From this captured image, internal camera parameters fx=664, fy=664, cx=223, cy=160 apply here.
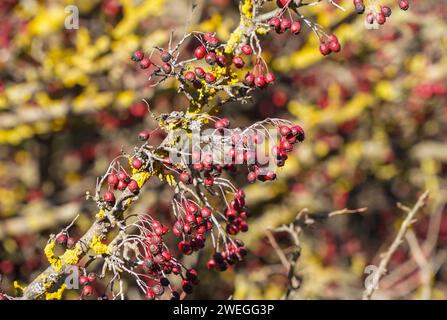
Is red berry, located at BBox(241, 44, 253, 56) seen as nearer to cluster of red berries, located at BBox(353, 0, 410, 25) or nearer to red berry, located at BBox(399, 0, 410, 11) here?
cluster of red berries, located at BBox(353, 0, 410, 25)

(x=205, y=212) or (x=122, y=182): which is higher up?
(x=122, y=182)

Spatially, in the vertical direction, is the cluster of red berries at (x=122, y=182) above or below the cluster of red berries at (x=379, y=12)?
below

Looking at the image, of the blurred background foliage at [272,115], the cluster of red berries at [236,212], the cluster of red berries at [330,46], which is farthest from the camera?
the blurred background foliage at [272,115]

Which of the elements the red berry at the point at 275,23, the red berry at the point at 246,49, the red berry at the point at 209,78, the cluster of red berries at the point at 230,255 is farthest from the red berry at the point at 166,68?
the cluster of red berries at the point at 230,255

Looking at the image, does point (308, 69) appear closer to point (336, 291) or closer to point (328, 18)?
point (328, 18)

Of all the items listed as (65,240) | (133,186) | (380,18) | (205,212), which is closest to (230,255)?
(205,212)

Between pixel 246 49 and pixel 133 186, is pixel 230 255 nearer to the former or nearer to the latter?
pixel 133 186

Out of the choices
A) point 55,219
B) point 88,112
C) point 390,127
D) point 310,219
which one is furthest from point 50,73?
point 390,127

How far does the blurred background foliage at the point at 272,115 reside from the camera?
5.72 meters

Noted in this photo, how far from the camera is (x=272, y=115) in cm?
769

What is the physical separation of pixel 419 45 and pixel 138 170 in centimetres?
533

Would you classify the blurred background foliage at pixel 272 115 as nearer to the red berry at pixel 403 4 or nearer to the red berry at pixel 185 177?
the red berry at pixel 185 177

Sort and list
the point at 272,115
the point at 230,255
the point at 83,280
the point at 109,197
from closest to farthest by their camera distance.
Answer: the point at 109,197
the point at 83,280
the point at 230,255
the point at 272,115
